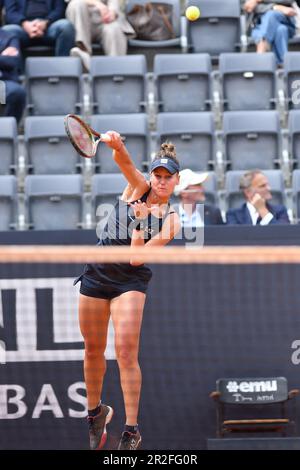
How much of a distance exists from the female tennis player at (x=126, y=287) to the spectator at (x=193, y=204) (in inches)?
74.4

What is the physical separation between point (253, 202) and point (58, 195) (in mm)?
2025

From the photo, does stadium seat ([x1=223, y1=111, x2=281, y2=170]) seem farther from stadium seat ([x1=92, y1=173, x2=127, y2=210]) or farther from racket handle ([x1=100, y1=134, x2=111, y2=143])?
racket handle ([x1=100, y1=134, x2=111, y2=143])

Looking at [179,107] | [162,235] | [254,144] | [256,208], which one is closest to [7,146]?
[179,107]

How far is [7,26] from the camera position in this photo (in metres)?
11.8

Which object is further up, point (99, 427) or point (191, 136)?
point (191, 136)

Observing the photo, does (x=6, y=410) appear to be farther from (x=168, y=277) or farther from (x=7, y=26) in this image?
(x=7, y=26)

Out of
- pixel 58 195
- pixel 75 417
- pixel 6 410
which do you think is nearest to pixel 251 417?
pixel 75 417

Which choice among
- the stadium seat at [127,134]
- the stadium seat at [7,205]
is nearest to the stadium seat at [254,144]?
the stadium seat at [127,134]

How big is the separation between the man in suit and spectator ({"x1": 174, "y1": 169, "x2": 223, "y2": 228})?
7.5 inches

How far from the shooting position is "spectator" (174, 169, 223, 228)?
916cm

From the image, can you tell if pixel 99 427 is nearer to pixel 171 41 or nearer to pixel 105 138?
pixel 105 138

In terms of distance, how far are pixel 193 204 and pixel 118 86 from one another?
112 inches

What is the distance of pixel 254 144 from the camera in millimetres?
11125

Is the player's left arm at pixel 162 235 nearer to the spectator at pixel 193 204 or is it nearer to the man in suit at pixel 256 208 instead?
the spectator at pixel 193 204
